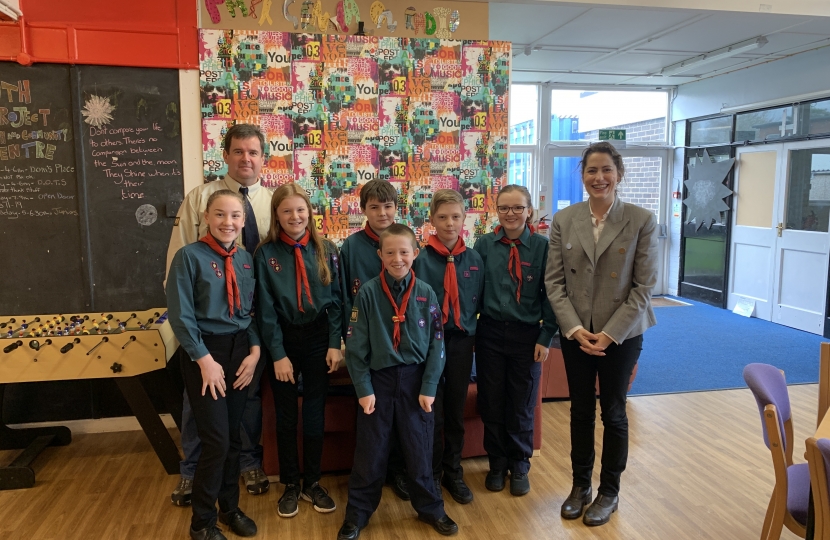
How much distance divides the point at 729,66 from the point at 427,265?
5626 millimetres

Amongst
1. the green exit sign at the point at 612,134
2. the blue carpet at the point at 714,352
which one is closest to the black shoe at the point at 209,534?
the blue carpet at the point at 714,352

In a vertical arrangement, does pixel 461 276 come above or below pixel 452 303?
above

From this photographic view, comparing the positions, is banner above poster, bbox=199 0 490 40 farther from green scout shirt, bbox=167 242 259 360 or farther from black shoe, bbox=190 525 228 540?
black shoe, bbox=190 525 228 540

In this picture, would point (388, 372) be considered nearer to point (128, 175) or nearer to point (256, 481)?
point (256, 481)

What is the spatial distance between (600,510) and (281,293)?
166 cm

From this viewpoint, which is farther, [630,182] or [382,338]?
[630,182]

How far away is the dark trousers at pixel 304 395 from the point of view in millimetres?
2467

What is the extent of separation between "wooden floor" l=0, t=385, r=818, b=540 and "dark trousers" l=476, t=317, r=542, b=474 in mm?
218

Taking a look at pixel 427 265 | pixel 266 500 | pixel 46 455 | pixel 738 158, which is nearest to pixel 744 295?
pixel 738 158

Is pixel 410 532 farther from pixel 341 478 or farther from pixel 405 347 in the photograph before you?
pixel 405 347

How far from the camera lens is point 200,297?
2.17m

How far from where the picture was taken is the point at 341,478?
289cm

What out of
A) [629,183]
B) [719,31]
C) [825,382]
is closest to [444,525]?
[825,382]

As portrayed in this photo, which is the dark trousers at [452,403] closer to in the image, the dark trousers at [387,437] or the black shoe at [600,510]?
the dark trousers at [387,437]
